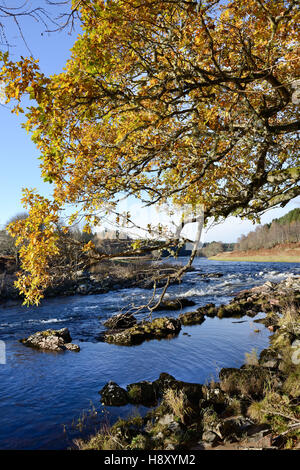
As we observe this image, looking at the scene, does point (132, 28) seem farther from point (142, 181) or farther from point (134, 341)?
point (134, 341)

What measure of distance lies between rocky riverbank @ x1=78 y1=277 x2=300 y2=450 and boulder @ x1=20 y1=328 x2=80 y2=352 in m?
5.32

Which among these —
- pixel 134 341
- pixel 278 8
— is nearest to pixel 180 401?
pixel 134 341

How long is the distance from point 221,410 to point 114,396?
3264mm

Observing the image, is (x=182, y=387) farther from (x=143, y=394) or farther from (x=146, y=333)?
(x=146, y=333)

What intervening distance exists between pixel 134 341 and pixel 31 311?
12289mm

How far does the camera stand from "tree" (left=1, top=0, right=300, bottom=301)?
4.41 m

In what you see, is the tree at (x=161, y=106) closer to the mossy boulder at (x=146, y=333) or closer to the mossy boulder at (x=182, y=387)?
the mossy boulder at (x=182, y=387)

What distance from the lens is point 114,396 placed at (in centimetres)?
895

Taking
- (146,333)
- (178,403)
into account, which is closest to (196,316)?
(146,333)

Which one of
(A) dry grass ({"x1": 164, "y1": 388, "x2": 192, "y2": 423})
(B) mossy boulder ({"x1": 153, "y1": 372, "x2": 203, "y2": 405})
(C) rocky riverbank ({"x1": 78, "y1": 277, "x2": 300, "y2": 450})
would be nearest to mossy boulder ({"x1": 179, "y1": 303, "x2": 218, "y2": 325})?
(C) rocky riverbank ({"x1": 78, "y1": 277, "x2": 300, "y2": 450})

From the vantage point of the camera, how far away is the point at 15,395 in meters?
9.89

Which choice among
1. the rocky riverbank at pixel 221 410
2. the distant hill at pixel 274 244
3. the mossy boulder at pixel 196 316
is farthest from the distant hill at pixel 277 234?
the rocky riverbank at pixel 221 410

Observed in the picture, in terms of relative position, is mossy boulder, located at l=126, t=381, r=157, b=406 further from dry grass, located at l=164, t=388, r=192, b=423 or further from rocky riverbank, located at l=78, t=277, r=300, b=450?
dry grass, located at l=164, t=388, r=192, b=423
